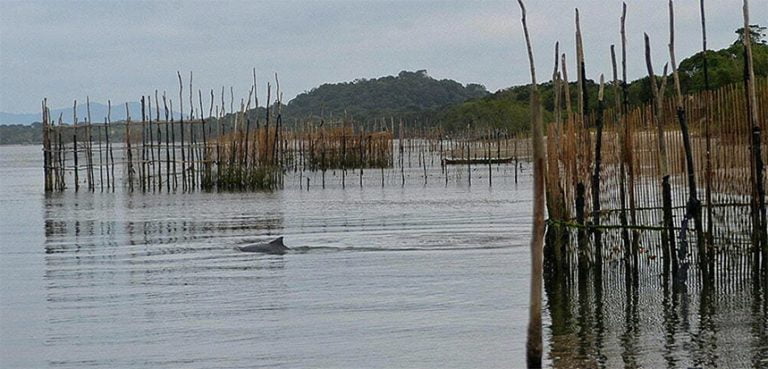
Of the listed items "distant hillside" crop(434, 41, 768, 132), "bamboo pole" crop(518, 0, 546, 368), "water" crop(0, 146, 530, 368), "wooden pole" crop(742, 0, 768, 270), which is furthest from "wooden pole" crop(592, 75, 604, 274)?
"distant hillside" crop(434, 41, 768, 132)

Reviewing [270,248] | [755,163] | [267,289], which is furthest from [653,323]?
[270,248]

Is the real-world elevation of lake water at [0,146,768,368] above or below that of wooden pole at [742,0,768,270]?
below

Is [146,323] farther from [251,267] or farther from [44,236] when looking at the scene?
[44,236]

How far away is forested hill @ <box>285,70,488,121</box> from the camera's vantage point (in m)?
121

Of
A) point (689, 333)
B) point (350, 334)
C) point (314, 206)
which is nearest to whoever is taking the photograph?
point (689, 333)

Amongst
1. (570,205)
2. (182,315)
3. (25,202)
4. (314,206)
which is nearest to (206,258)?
(182,315)

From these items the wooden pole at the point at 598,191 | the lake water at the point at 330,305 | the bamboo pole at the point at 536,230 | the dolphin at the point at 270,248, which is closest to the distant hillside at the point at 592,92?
the lake water at the point at 330,305

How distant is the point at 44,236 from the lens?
67.8 feet

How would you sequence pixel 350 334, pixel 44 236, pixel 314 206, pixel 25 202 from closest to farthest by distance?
pixel 350 334 → pixel 44 236 → pixel 314 206 → pixel 25 202

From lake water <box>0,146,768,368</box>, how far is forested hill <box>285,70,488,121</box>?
96683mm

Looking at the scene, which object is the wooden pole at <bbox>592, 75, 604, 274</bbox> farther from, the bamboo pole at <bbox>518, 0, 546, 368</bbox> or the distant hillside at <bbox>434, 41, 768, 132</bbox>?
the distant hillside at <bbox>434, 41, 768, 132</bbox>

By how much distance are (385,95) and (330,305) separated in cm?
11494

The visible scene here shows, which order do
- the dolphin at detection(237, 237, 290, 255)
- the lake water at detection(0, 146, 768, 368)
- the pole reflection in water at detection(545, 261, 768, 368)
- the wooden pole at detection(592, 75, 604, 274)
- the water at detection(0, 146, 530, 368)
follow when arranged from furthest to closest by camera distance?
the dolphin at detection(237, 237, 290, 255), the wooden pole at detection(592, 75, 604, 274), the water at detection(0, 146, 530, 368), the lake water at detection(0, 146, 768, 368), the pole reflection in water at detection(545, 261, 768, 368)

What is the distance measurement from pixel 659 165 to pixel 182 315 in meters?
5.27
